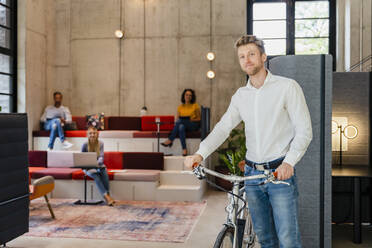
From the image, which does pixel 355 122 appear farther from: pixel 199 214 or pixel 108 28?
pixel 108 28

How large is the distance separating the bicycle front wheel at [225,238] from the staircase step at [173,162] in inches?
197

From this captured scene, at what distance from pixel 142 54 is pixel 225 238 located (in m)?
7.64

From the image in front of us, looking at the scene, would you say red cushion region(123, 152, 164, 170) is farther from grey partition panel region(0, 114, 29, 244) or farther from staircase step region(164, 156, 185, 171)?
grey partition panel region(0, 114, 29, 244)

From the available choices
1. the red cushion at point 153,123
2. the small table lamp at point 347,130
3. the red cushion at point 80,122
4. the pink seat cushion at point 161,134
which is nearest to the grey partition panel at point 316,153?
the small table lamp at point 347,130

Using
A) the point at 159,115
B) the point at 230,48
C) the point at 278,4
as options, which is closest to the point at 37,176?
the point at 159,115

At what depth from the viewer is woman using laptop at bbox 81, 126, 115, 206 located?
612 centimetres

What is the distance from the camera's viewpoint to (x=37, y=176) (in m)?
6.39

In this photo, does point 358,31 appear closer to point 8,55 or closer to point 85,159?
point 85,159

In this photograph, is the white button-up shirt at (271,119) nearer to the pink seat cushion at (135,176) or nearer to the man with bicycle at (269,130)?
the man with bicycle at (269,130)

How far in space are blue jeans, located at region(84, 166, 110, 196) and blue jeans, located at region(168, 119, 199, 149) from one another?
1.80 metres

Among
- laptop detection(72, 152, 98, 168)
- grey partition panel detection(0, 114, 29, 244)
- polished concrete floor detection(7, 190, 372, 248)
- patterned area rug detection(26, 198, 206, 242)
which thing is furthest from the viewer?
laptop detection(72, 152, 98, 168)

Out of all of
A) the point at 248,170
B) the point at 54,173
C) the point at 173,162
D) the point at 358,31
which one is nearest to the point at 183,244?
the point at 248,170

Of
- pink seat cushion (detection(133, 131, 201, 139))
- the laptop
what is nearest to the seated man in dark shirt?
pink seat cushion (detection(133, 131, 201, 139))

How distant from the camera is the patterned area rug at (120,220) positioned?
14.8 ft
